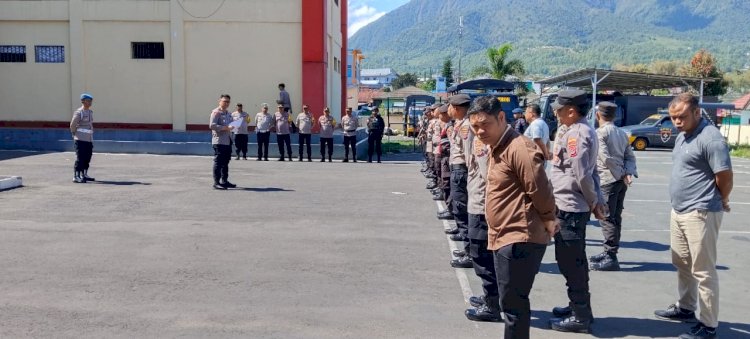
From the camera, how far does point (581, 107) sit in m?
6.29

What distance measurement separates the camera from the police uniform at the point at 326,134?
72.0 ft

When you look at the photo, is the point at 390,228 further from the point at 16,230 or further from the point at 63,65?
the point at 63,65

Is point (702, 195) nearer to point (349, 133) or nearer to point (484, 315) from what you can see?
point (484, 315)

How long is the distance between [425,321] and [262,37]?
2033 cm

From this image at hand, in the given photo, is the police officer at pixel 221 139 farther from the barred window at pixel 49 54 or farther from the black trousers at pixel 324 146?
the barred window at pixel 49 54

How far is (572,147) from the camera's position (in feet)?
20.6

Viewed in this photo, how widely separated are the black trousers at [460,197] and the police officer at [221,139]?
647 cm

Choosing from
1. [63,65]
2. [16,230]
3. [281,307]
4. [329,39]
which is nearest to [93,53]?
[63,65]

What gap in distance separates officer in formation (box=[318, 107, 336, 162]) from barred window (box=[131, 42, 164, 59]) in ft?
23.0

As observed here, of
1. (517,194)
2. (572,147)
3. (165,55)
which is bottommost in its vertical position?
(517,194)

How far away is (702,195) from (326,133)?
16817 mm

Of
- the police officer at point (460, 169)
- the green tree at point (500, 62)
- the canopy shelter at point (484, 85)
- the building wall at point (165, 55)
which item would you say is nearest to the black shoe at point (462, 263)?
the police officer at point (460, 169)

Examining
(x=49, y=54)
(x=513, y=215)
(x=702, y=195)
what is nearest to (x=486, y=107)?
(x=513, y=215)

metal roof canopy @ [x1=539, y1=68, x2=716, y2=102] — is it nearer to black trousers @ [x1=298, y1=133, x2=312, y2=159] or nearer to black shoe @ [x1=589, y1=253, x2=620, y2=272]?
black trousers @ [x1=298, y1=133, x2=312, y2=159]
